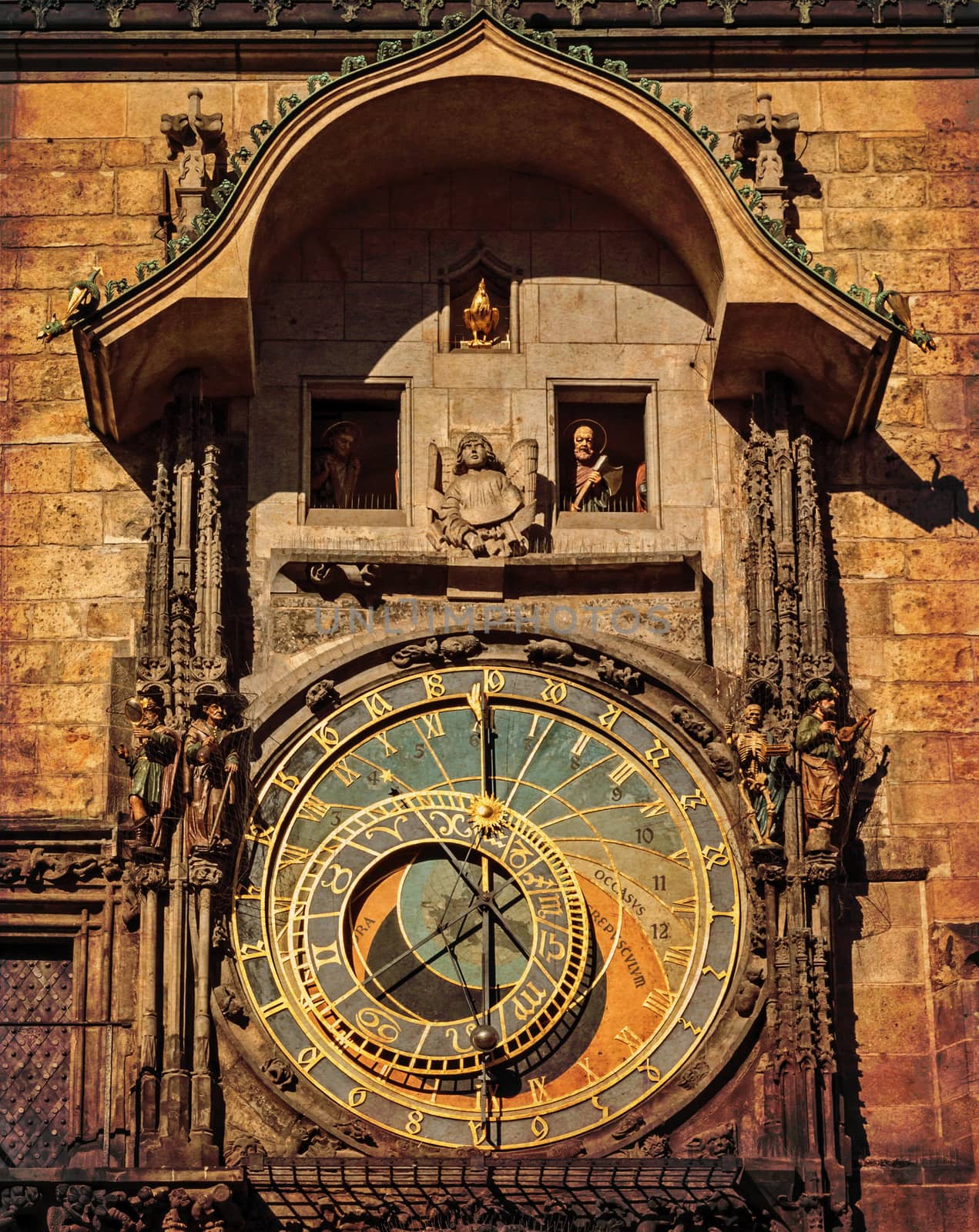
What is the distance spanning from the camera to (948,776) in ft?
57.8

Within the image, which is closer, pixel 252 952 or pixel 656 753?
pixel 252 952

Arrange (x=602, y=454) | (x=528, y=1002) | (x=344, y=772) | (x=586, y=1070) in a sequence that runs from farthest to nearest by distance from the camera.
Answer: (x=602, y=454)
(x=344, y=772)
(x=528, y=1002)
(x=586, y=1070)

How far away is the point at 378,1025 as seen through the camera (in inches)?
665

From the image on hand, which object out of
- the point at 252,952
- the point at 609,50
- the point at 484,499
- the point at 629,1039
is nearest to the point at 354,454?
the point at 484,499

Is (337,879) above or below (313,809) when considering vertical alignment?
below

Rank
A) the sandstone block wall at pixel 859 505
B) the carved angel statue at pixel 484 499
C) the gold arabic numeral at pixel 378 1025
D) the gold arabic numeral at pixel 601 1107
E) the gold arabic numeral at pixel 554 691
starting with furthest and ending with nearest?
the carved angel statue at pixel 484 499, the gold arabic numeral at pixel 554 691, the sandstone block wall at pixel 859 505, the gold arabic numeral at pixel 378 1025, the gold arabic numeral at pixel 601 1107

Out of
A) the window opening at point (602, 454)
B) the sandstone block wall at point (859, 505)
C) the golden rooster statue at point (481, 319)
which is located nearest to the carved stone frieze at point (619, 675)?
the window opening at point (602, 454)

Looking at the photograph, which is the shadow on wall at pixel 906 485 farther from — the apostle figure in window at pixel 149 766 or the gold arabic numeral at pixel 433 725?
the apostle figure in window at pixel 149 766

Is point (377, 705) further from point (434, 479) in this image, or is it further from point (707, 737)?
point (707, 737)

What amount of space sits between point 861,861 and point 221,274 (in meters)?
4.25

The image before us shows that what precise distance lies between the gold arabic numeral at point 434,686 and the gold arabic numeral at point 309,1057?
186 centimetres

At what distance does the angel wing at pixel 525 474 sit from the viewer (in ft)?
58.8

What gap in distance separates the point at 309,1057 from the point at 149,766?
1.58m

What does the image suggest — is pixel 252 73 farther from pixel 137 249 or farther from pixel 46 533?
pixel 46 533
